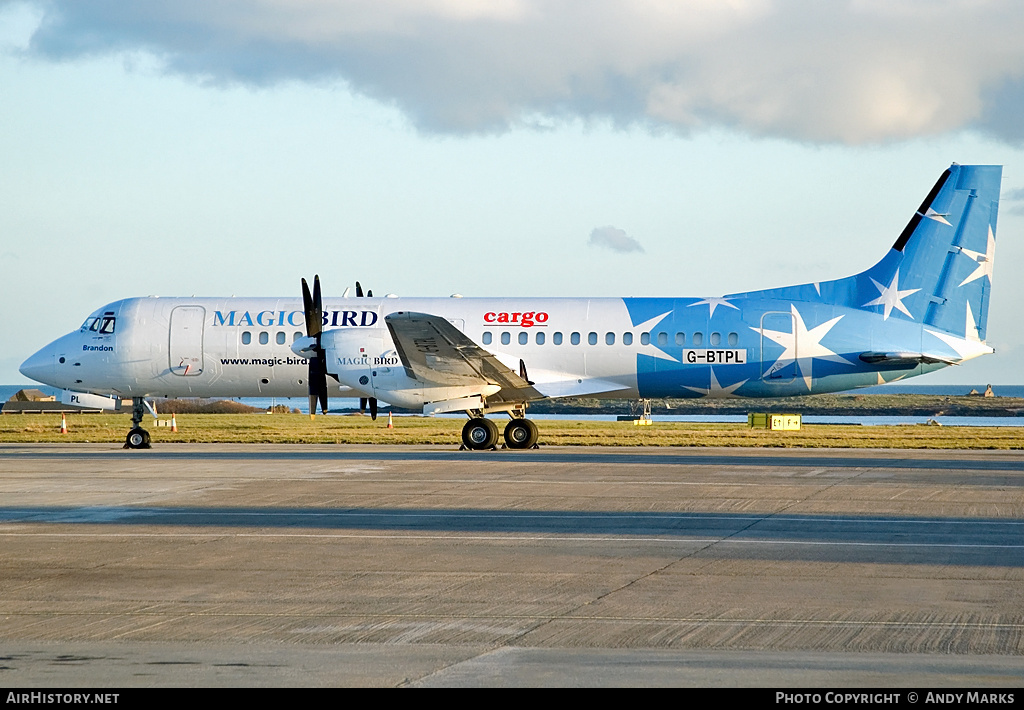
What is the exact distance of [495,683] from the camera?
6551mm

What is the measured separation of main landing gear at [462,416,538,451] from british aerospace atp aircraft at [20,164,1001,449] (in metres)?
0.04

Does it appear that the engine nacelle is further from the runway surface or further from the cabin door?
the runway surface

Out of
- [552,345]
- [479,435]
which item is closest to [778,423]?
[552,345]

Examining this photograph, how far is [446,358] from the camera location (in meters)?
27.1

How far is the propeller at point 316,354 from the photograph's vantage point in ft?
92.1

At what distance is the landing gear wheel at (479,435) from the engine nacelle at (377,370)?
1.00 m

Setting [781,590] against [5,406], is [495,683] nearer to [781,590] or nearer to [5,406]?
[781,590]

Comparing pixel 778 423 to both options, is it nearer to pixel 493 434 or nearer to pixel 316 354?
pixel 493 434

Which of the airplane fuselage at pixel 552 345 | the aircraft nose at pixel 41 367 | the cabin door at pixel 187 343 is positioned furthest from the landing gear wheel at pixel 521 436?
the aircraft nose at pixel 41 367

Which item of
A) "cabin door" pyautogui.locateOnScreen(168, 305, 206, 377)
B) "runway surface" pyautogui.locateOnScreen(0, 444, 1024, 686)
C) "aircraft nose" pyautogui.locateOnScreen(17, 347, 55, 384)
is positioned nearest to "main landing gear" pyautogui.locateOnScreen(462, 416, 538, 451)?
"cabin door" pyautogui.locateOnScreen(168, 305, 206, 377)

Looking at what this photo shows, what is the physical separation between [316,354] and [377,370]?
67.0 inches

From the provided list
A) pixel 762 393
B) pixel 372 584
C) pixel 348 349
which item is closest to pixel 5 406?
pixel 348 349

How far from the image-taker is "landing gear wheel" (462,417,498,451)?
94.9ft
